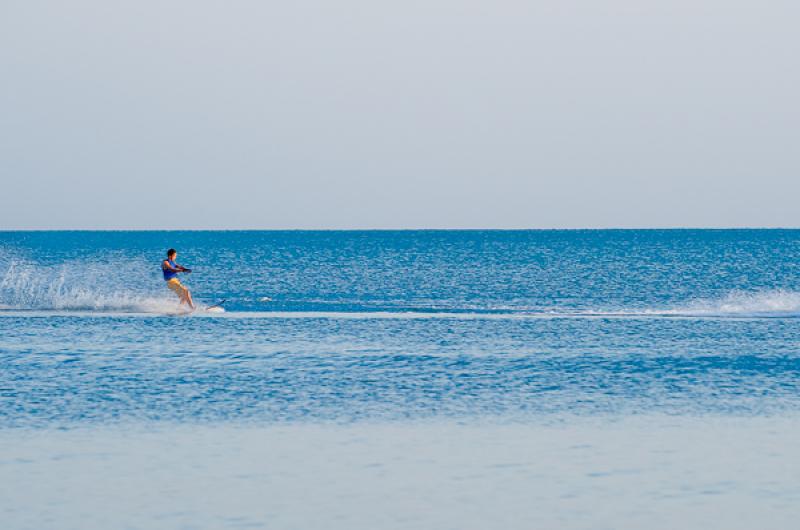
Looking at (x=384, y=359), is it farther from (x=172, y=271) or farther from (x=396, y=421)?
(x=172, y=271)

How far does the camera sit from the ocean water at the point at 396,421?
423 inches

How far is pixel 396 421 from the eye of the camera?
15320 mm

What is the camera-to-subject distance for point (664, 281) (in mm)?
69438

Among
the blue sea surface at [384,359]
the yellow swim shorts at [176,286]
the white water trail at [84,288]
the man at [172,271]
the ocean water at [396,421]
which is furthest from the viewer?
the white water trail at [84,288]

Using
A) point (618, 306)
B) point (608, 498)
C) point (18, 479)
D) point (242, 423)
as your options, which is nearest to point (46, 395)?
point (242, 423)

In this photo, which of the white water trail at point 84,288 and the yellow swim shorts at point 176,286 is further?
the white water trail at point 84,288

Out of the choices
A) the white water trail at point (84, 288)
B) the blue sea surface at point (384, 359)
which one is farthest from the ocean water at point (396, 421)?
the white water trail at point (84, 288)

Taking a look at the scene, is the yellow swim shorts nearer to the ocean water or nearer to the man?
the man

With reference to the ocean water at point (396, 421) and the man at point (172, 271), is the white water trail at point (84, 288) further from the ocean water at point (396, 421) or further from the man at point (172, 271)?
the ocean water at point (396, 421)

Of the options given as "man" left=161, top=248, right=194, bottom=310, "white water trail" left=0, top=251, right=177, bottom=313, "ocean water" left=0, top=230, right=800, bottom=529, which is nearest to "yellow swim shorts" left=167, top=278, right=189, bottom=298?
"man" left=161, top=248, right=194, bottom=310

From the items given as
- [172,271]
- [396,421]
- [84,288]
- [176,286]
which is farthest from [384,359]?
[84,288]

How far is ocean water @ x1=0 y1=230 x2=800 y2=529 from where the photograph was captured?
1074cm

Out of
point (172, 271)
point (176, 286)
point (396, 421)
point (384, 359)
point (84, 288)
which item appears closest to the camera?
point (396, 421)

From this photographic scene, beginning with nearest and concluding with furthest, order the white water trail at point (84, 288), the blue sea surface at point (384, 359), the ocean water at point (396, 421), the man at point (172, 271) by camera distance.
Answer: the ocean water at point (396, 421), the blue sea surface at point (384, 359), the man at point (172, 271), the white water trail at point (84, 288)
